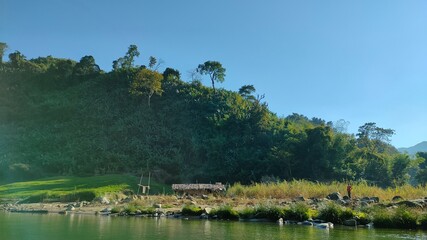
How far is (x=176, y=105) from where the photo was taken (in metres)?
68.8

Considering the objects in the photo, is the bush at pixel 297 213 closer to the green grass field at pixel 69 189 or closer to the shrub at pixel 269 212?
the shrub at pixel 269 212

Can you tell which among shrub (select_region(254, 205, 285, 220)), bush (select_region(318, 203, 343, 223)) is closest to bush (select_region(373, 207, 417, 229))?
bush (select_region(318, 203, 343, 223))

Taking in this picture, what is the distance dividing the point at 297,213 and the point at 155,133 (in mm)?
44962

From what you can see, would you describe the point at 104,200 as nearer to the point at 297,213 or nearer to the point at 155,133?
the point at 297,213

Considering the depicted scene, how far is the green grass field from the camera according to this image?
33.9 m

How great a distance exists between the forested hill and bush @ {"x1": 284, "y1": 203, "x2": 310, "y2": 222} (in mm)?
25900

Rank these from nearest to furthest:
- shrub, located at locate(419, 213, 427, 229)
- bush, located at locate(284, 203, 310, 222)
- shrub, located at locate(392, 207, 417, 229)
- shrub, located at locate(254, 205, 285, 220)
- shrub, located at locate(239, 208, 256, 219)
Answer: shrub, located at locate(419, 213, 427, 229)
shrub, located at locate(392, 207, 417, 229)
bush, located at locate(284, 203, 310, 222)
shrub, located at locate(254, 205, 285, 220)
shrub, located at locate(239, 208, 256, 219)

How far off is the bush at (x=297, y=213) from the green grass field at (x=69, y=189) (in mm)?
19618

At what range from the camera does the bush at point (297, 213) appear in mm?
20734

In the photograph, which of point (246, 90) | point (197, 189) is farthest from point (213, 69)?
point (197, 189)

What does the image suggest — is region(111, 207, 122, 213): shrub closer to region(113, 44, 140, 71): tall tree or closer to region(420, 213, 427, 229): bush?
region(420, 213, 427, 229): bush

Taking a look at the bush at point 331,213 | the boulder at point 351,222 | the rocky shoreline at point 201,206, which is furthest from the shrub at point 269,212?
the boulder at point 351,222

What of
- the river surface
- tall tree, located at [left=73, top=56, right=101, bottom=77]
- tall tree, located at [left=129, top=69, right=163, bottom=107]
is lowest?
the river surface

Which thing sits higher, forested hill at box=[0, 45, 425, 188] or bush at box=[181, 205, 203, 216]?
forested hill at box=[0, 45, 425, 188]
